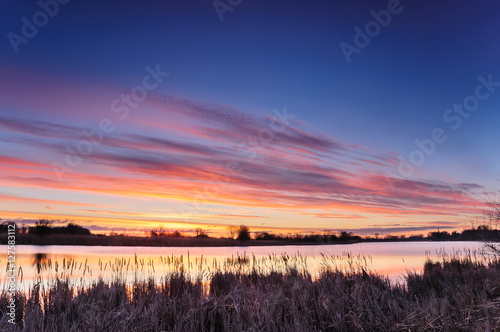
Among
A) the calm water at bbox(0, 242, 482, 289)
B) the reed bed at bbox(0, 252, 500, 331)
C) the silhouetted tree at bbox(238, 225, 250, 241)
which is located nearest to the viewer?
the reed bed at bbox(0, 252, 500, 331)

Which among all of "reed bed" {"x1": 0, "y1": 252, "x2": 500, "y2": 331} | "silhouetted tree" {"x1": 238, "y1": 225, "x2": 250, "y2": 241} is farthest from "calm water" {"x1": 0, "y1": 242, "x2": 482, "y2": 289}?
"silhouetted tree" {"x1": 238, "y1": 225, "x2": 250, "y2": 241}

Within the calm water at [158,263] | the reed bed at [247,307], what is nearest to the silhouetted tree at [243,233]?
the calm water at [158,263]

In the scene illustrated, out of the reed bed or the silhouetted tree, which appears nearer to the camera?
the reed bed

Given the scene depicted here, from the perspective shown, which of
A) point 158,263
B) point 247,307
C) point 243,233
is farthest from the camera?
point 243,233

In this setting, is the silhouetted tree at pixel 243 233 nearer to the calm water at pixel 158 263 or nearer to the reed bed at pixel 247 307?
the calm water at pixel 158 263

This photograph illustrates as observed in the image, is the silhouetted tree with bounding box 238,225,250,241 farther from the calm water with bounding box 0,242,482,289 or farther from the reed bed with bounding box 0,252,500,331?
the reed bed with bounding box 0,252,500,331

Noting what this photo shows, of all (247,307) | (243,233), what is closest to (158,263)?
(247,307)

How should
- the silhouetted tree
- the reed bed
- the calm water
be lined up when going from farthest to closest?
the silhouetted tree, the calm water, the reed bed

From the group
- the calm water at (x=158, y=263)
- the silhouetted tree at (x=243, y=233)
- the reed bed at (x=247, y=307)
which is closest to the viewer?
the reed bed at (x=247, y=307)

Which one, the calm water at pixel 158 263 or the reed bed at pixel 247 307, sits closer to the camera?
the reed bed at pixel 247 307

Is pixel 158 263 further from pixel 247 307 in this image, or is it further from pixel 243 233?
pixel 243 233

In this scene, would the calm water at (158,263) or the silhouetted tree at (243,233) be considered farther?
the silhouetted tree at (243,233)

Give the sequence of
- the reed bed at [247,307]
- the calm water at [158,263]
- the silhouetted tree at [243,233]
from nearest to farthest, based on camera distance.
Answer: the reed bed at [247,307] < the calm water at [158,263] < the silhouetted tree at [243,233]

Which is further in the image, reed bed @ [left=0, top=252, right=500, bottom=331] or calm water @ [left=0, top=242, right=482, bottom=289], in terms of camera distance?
calm water @ [left=0, top=242, right=482, bottom=289]
